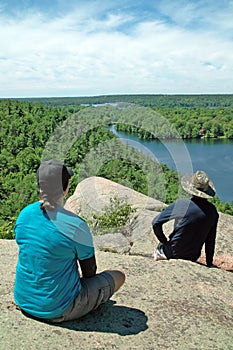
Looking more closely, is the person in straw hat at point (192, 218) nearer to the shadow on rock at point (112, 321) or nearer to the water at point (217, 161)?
the shadow on rock at point (112, 321)

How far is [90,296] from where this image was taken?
2.69 metres

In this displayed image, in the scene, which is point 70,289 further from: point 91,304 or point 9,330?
point 9,330

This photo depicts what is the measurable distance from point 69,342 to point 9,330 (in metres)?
0.39

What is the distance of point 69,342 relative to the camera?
2.53 metres

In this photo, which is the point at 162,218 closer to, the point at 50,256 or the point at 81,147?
the point at 50,256

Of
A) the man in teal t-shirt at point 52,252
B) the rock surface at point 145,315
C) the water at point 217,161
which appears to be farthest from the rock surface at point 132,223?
the water at point 217,161

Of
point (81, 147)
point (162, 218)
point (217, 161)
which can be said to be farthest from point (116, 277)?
point (217, 161)

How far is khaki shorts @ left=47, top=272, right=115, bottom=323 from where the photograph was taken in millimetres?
2638

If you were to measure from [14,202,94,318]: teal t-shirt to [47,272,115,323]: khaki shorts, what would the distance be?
0.05 meters

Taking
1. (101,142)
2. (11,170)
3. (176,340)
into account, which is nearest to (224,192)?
(11,170)

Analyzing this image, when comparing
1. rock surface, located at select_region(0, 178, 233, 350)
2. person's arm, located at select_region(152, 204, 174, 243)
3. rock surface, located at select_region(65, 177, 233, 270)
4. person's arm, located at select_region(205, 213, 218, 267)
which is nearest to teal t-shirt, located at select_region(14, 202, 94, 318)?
rock surface, located at select_region(0, 178, 233, 350)

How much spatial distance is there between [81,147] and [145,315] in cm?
285

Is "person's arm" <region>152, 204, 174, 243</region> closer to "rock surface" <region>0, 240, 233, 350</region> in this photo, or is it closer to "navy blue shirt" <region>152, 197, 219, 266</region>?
"navy blue shirt" <region>152, 197, 219, 266</region>

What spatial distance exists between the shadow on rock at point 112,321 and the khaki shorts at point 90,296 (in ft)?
0.23
